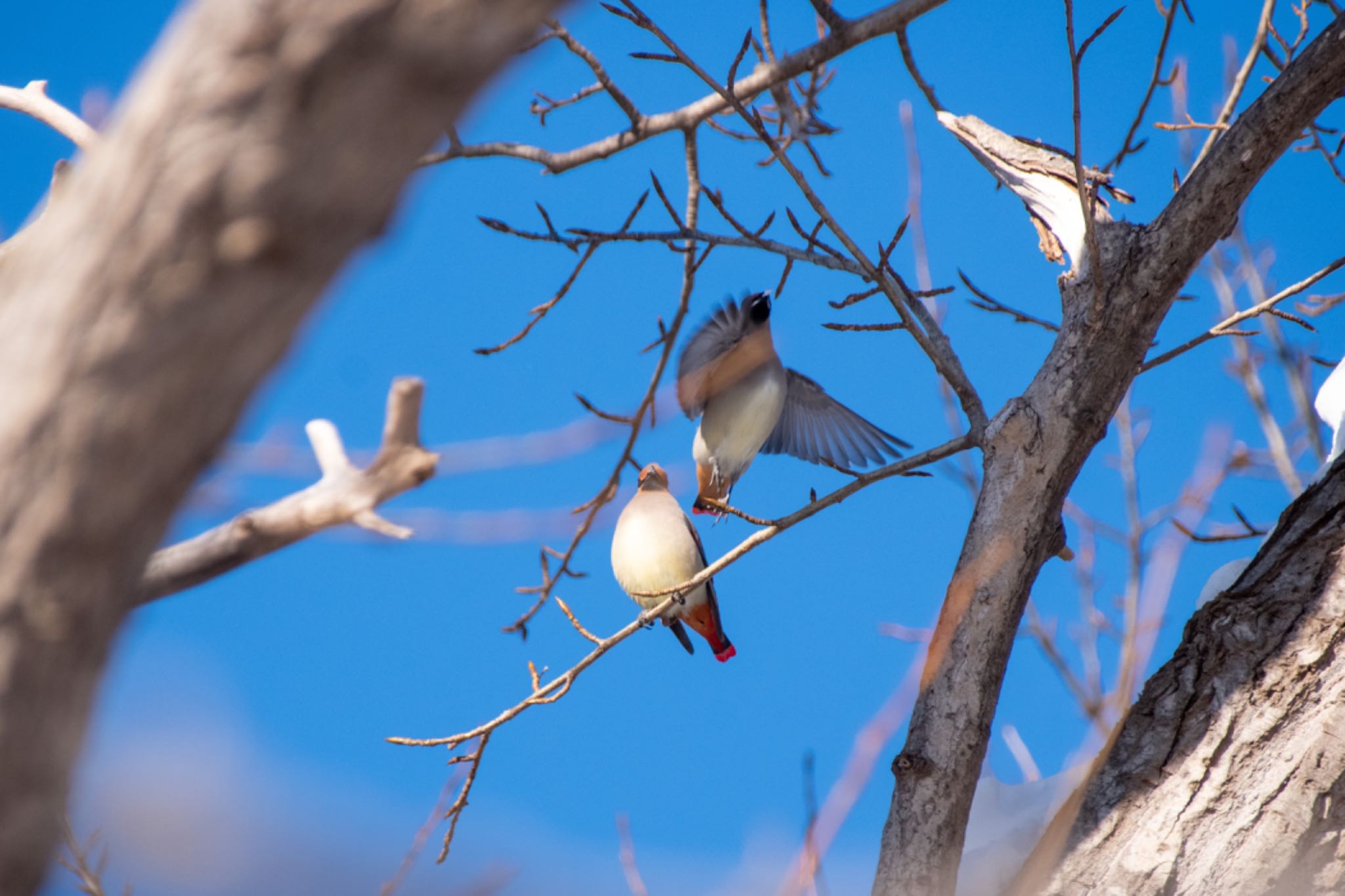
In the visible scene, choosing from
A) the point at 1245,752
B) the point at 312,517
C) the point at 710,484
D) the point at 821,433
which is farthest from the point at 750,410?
the point at 312,517

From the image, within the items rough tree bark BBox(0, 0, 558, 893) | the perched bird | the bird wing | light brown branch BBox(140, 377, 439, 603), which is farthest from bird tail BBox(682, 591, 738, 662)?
rough tree bark BBox(0, 0, 558, 893)

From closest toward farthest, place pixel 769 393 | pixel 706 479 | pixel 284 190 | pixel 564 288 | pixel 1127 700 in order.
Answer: pixel 284 190
pixel 1127 700
pixel 564 288
pixel 769 393
pixel 706 479

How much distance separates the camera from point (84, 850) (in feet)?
8.42

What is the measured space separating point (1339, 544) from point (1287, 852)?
66 cm

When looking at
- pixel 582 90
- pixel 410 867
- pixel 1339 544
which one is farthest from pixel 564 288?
pixel 1339 544

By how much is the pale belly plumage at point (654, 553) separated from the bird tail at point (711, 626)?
0.40ft

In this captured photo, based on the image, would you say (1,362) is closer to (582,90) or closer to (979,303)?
(979,303)

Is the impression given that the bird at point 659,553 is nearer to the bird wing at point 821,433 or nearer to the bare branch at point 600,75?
the bird wing at point 821,433

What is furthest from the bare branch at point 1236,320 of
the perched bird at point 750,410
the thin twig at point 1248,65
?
the perched bird at point 750,410

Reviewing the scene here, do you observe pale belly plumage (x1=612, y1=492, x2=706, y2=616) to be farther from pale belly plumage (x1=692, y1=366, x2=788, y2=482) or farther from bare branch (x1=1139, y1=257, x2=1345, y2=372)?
bare branch (x1=1139, y1=257, x2=1345, y2=372)

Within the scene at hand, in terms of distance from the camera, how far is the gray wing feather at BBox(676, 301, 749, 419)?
426 cm

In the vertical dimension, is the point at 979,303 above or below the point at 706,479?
below

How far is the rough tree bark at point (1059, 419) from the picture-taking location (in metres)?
2.60

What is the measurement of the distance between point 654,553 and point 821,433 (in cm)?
133
